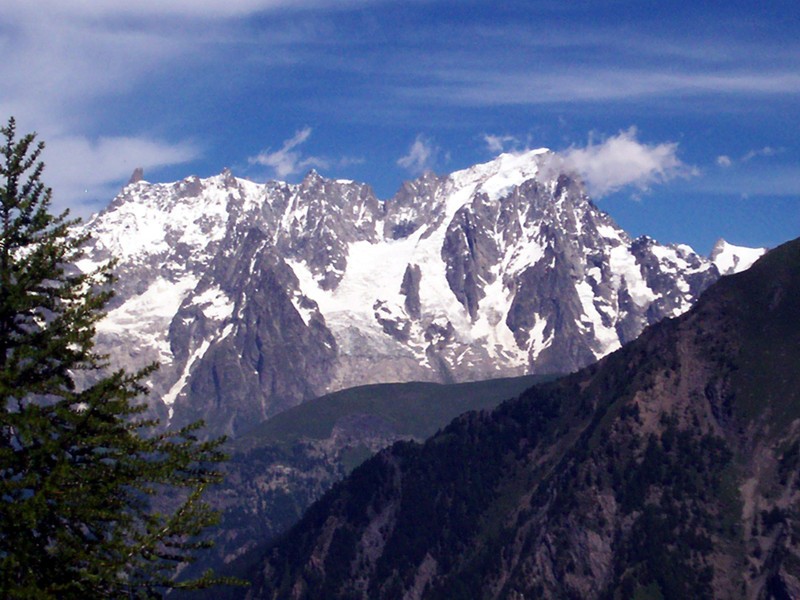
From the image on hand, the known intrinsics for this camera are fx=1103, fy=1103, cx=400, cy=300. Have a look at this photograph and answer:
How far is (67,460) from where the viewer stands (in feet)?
124

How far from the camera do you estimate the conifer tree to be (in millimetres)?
36875

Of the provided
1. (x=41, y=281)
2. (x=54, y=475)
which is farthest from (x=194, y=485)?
(x=41, y=281)

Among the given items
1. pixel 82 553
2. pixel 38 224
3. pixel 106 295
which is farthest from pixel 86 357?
pixel 82 553

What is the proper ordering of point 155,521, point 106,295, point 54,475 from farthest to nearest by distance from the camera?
point 106,295
point 155,521
point 54,475

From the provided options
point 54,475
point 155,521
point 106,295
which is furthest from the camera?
point 106,295

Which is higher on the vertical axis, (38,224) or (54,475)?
(38,224)

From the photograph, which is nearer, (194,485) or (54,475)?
(54,475)

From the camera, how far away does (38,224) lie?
1710 inches

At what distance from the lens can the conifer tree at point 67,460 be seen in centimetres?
3688

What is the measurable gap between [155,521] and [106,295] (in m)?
9.10

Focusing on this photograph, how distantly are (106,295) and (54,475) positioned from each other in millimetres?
8490

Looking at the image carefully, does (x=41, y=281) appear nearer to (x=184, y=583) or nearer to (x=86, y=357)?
(x=86, y=357)

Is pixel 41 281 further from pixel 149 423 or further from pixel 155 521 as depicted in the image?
pixel 155 521

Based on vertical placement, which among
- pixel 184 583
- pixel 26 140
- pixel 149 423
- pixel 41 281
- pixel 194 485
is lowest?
pixel 184 583
